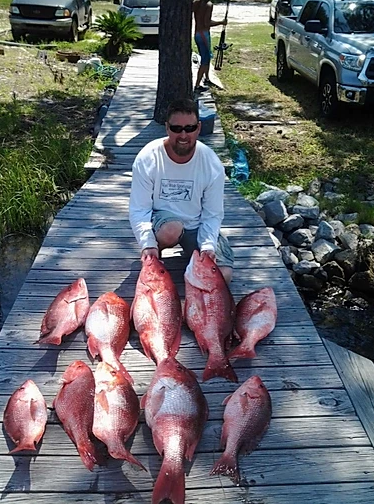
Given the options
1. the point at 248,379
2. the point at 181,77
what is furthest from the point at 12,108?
the point at 248,379

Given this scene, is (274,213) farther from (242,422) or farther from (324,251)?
(242,422)

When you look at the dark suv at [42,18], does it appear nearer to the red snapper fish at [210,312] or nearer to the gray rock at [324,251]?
the gray rock at [324,251]

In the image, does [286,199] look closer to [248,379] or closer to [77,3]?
[248,379]

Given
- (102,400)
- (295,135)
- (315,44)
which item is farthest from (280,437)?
(315,44)

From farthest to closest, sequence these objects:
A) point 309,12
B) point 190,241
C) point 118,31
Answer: point 118,31, point 309,12, point 190,241

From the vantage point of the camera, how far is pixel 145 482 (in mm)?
2873

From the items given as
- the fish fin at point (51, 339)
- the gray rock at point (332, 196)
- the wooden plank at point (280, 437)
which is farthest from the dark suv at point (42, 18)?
the wooden plank at point (280, 437)

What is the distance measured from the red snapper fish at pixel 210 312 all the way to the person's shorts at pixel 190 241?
463mm

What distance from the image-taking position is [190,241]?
4.70 metres

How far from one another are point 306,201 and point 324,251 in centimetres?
102

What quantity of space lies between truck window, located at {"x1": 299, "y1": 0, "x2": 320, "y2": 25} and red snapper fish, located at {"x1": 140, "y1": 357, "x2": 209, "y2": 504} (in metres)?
10.1

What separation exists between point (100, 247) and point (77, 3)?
13927 millimetres

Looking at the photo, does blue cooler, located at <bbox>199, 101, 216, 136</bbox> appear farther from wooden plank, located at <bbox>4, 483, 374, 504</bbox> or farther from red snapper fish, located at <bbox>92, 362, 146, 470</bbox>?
wooden plank, located at <bbox>4, 483, 374, 504</bbox>

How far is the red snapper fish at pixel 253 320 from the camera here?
12.5 feet
